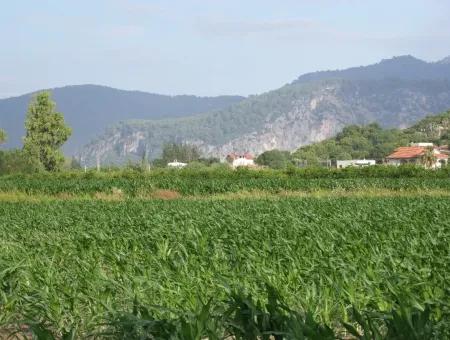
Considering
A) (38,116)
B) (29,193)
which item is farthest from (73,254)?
(38,116)

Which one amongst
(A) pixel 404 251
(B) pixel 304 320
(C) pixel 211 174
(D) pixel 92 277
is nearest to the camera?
(B) pixel 304 320

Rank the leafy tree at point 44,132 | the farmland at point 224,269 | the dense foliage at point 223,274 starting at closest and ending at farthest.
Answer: the dense foliage at point 223,274, the farmland at point 224,269, the leafy tree at point 44,132

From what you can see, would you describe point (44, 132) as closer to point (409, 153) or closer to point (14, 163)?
point (14, 163)

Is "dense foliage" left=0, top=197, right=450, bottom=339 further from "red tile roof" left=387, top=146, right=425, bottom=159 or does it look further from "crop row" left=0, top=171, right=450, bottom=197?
"red tile roof" left=387, top=146, right=425, bottom=159

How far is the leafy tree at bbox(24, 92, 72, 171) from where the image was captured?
9775cm

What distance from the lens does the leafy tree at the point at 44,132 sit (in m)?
97.8

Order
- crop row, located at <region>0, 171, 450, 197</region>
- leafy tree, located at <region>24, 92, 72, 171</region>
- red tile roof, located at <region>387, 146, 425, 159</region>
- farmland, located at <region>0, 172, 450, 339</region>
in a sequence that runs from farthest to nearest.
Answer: red tile roof, located at <region>387, 146, 425, 159</region> → leafy tree, located at <region>24, 92, 72, 171</region> → crop row, located at <region>0, 171, 450, 197</region> → farmland, located at <region>0, 172, 450, 339</region>

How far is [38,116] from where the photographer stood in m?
99.0

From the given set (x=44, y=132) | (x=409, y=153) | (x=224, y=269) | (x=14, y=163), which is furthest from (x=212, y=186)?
(x=409, y=153)

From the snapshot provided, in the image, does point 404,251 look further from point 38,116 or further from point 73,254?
point 38,116

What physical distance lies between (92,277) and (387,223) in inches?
357

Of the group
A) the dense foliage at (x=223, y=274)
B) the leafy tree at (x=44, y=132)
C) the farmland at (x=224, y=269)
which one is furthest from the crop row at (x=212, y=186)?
the leafy tree at (x=44, y=132)

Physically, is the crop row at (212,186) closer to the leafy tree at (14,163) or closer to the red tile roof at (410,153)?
the leafy tree at (14,163)

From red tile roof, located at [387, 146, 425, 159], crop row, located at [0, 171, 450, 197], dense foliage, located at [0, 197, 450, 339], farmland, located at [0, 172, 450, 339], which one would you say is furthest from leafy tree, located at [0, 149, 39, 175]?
dense foliage, located at [0, 197, 450, 339]
